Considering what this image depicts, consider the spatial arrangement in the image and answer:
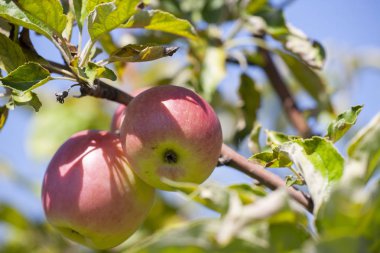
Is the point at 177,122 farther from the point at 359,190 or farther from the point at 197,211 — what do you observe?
the point at 197,211

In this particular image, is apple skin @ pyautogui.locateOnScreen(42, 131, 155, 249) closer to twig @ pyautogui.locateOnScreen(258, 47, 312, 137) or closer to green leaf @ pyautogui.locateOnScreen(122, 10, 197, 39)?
green leaf @ pyautogui.locateOnScreen(122, 10, 197, 39)

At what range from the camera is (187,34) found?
1.23 meters

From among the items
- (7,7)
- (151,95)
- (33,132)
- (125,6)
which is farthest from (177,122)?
(33,132)

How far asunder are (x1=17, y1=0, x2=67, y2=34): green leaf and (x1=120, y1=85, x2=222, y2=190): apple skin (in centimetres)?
20

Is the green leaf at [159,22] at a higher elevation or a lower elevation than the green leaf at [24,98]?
higher

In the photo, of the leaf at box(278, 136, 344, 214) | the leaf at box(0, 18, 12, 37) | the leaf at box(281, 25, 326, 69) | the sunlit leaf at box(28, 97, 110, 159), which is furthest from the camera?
the sunlit leaf at box(28, 97, 110, 159)

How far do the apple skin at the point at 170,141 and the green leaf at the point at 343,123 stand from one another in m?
0.20

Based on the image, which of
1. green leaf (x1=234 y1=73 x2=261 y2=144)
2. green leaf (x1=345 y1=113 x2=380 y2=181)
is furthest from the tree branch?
green leaf (x1=234 y1=73 x2=261 y2=144)

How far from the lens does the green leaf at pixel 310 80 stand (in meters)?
1.99

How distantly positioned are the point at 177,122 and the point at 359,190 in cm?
44

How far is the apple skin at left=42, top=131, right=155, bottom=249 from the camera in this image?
3.60 ft

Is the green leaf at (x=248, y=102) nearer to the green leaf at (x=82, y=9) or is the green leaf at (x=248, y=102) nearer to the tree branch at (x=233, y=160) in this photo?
the tree branch at (x=233, y=160)

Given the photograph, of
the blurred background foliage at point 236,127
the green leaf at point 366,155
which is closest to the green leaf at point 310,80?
the blurred background foliage at point 236,127

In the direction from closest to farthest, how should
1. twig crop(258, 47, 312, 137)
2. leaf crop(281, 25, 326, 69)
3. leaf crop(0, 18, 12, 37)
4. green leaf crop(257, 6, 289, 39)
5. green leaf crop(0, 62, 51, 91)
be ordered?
green leaf crop(0, 62, 51, 91) → leaf crop(0, 18, 12, 37) → leaf crop(281, 25, 326, 69) → green leaf crop(257, 6, 289, 39) → twig crop(258, 47, 312, 137)
